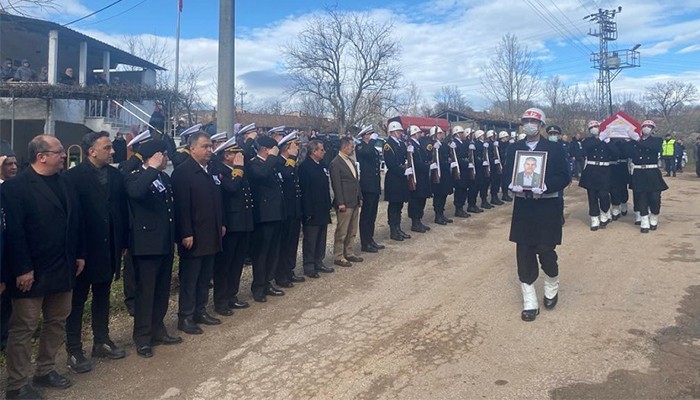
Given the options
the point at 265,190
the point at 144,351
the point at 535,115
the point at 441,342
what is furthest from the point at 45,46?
the point at 441,342

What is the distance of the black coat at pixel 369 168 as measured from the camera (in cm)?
927

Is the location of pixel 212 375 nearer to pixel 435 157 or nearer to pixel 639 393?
pixel 639 393

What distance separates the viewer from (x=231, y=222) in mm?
6203

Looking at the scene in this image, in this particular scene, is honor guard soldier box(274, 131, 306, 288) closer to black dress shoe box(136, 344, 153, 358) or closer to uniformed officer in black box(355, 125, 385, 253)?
uniformed officer in black box(355, 125, 385, 253)

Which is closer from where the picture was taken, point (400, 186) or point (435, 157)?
point (400, 186)

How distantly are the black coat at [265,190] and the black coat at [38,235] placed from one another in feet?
8.03

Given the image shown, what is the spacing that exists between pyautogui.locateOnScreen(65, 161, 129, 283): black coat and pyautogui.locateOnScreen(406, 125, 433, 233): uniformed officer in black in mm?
6296

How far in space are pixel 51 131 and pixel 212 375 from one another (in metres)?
16.5

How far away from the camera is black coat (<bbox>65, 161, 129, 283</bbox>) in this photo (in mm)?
4797

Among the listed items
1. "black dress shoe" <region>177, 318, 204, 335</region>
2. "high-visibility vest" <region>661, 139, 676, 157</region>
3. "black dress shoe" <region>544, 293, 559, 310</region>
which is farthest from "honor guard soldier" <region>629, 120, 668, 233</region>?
"high-visibility vest" <region>661, 139, 676, 157</region>

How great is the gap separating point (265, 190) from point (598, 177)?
7.34 meters

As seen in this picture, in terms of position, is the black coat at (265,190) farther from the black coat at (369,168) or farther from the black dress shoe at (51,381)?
the black dress shoe at (51,381)

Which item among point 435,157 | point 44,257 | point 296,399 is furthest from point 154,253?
point 435,157

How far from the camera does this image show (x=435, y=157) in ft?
38.1
